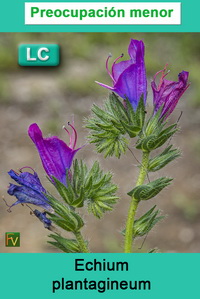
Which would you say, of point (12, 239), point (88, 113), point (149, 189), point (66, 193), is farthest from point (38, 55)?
point (88, 113)

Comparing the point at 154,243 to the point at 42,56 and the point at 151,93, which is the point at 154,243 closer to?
the point at 42,56

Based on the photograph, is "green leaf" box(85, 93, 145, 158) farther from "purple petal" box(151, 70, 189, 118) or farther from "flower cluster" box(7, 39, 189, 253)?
"purple petal" box(151, 70, 189, 118)

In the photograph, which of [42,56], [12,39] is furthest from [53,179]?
[12,39]

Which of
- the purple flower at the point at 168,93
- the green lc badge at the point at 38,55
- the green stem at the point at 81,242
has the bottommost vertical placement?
the green stem at the point at 81,242

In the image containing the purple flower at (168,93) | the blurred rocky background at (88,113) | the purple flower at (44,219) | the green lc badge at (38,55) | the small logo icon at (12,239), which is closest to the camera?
the purple flower at (168,93)

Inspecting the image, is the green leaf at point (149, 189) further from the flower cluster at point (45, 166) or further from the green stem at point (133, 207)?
the flower cluster at point (45, 166)

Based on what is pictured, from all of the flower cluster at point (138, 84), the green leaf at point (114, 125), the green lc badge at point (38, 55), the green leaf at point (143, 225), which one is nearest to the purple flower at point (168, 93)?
the flower cluster at point (138, 84)
